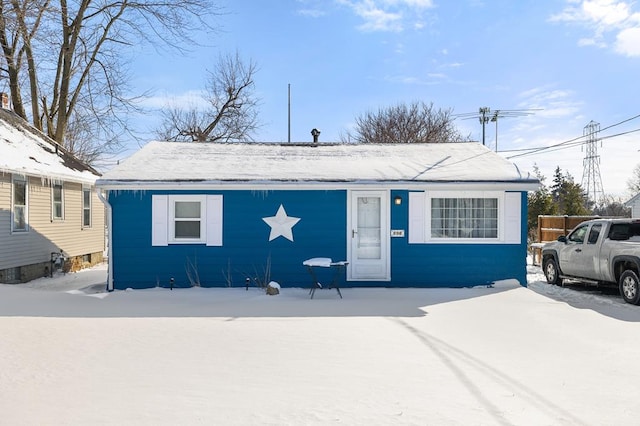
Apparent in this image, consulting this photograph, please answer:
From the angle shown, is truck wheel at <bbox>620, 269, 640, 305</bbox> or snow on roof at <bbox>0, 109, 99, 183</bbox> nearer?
truck wheel at <bbox>620, 269, 640, 305</bbox>

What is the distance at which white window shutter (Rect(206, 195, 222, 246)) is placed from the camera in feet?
34.9

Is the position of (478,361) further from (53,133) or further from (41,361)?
(53,133)

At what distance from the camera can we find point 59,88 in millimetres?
22797

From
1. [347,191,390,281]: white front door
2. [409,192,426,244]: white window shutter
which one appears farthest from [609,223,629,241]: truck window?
[347,191,390,281]: white front door

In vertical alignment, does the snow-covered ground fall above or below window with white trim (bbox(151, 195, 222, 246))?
below

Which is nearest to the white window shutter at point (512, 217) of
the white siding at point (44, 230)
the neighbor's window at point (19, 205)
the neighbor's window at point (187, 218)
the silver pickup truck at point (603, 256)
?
the silver pickup truck at point (603, 256)

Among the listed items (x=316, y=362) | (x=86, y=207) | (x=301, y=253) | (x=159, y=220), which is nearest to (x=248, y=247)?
(x=301, y=253)

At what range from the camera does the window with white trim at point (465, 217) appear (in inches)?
421

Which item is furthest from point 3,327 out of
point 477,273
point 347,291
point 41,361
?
point 477,273

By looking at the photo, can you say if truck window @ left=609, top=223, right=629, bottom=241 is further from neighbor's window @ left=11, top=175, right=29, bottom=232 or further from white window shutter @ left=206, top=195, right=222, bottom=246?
neighbor's window @ left=11, top=175, right=29, bottom=232

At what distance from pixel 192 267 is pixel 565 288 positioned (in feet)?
30.2

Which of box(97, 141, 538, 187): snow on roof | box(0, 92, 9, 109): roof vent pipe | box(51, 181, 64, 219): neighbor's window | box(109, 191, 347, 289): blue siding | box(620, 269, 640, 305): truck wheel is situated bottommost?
box(620, 269, 640, 305): truck wheel

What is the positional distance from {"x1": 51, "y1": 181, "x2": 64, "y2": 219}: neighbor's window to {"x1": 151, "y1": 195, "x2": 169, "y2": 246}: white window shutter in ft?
21.9

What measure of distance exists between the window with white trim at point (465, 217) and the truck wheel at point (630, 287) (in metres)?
2.15
